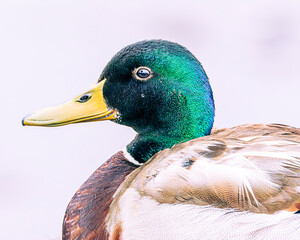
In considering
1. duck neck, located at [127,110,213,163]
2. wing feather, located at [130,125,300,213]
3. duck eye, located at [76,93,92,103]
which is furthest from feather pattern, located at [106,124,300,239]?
duck eye, located at [76,93,92,103]

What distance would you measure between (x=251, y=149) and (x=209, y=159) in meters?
0.13

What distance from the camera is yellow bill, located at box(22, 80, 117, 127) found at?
5.70ft

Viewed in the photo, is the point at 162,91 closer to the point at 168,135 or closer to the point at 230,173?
the point at 168,135

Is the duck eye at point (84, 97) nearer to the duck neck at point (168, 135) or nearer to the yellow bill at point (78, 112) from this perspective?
the yellow bill at point (78, 112)

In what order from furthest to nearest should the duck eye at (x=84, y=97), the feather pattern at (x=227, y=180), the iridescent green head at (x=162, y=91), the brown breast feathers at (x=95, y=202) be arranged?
1. the duck eye at (x=84, y=97)
2. the iridescent green head at (x=162, y=91)
3. the brown breast feathers at (x=95, y=202)
4. the feather pattern at (x=227, y=180)

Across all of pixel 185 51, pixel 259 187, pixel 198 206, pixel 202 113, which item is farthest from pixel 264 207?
pixel 185 51

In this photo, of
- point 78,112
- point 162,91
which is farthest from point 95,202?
point 162,91

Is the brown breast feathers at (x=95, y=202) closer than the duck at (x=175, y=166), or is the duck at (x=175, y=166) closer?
the duck at (x=175, y=166)

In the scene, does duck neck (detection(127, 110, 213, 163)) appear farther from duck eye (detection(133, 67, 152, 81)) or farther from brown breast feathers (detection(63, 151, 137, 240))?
duck eye (detection(133, 67, 152, 81))

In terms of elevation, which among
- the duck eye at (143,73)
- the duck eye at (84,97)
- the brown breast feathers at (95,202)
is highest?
the duck eye at (143,73)

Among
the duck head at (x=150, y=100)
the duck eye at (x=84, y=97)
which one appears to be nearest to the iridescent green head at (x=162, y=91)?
the duck head at (x=150, y=100)

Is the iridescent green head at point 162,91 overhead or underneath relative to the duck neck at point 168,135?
overhead

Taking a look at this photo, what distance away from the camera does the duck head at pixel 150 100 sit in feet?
5.48

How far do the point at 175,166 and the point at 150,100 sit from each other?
0.42m
